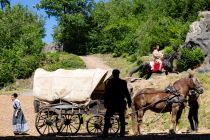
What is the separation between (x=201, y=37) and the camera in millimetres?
35438

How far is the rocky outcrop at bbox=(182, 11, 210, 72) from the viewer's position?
113 feet

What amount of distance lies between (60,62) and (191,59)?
45.2 feet

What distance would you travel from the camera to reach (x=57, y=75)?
2134cm

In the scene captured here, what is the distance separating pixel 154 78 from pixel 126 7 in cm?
3255

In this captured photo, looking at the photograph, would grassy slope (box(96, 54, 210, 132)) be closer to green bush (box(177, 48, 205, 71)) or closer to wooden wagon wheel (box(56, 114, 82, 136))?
wooden wagon wheel (box(56, 114, 82, 136))

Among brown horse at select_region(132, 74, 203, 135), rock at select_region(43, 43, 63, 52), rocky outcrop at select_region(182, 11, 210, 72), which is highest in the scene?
rock at select_region(43, 43, 63, 52)

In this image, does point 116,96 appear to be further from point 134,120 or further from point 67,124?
point 67,124

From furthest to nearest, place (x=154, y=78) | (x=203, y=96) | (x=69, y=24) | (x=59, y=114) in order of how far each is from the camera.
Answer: (x=69, y=24) → (x=154, y=78) → (x=203, y=96) → (x=59, y=114)

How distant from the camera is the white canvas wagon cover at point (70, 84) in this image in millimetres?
20578

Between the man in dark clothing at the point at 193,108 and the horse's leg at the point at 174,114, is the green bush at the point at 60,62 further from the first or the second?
the horse's leg at the point at 174,114

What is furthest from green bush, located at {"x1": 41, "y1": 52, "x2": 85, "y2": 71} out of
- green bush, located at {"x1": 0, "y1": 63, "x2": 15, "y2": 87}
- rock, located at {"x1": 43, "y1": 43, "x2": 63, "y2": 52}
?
rock, located at {"x1": 43, "y1": 43, "x2": 63, "y2": 52}

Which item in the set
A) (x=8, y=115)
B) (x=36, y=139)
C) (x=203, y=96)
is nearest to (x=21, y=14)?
(x=8, y=115)

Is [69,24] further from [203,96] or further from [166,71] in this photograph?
[203,96]

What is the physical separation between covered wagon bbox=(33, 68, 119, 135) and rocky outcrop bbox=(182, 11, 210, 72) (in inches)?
476
